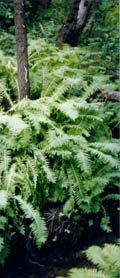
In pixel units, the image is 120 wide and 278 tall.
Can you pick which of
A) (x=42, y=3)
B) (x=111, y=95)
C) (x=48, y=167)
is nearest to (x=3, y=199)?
(x=48, y=167)

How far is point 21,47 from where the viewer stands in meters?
3.87

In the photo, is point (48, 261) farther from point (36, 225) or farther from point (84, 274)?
point (84, 274)

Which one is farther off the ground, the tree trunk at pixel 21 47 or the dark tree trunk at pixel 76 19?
Result: the dark tree trunk at pixel 76 19

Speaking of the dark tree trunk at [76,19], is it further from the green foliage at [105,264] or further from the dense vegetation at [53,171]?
the green foliage at [105,264]

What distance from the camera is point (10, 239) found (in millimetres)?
3080

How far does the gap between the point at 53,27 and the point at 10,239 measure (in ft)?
24.8

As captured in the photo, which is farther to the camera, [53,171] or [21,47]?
[21,47]

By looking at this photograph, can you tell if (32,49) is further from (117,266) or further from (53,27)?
(117,266)

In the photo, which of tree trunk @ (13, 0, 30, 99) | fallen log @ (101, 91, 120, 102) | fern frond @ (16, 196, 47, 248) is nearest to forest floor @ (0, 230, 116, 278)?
fern frond @ (16, 196, 47, 248)

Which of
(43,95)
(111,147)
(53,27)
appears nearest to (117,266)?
(111,147)

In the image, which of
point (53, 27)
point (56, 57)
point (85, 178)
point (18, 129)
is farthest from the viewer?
point (53, 27)

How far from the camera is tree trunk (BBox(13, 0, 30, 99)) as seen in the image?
3633mm

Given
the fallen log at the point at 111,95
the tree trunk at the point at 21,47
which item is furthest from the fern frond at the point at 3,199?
the fallen log at the point at 111,95

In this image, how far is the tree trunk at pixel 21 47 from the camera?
3633 mm
